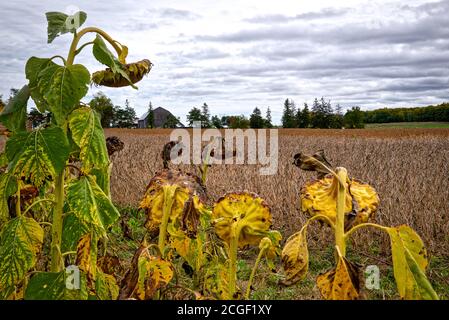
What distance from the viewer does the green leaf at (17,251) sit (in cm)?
116

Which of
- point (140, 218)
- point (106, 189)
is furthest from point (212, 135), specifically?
point (140, 218)

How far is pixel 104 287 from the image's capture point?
1328 millimetres

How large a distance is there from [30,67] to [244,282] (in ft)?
8.19

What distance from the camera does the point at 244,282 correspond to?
3350 mm

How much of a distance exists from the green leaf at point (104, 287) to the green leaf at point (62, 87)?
0.46 meters

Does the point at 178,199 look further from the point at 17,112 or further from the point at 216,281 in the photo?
the point at 17,112

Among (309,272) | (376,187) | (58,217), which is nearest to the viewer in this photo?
(58,217)

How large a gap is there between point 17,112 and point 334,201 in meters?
0.84

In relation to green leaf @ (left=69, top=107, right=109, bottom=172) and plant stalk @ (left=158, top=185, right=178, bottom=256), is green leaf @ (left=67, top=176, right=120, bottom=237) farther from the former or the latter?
plant stalk @ (left=158, top=185, right=178, bottom=256)

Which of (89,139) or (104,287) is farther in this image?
(104,287)

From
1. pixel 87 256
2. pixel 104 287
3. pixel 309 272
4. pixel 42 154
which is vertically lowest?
pixel 309 272

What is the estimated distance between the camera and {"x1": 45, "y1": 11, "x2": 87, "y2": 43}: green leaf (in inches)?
43.5

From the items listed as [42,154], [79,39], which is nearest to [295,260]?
[42,154]
